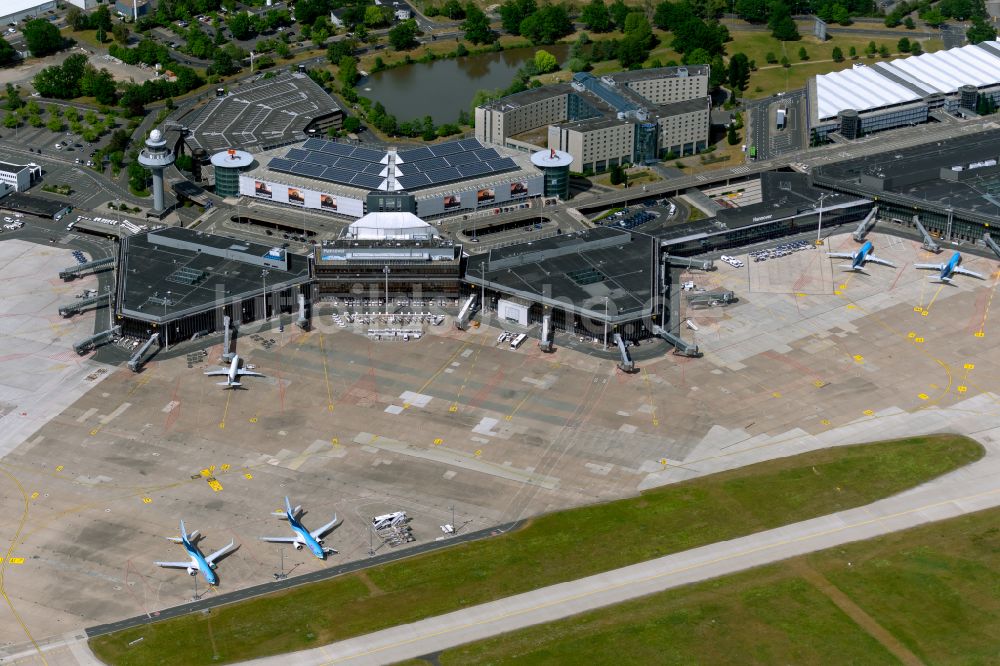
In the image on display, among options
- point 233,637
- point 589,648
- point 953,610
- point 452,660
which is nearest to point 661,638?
point 589,648

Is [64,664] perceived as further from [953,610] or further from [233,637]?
[953,610]

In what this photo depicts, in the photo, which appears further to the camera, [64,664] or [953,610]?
[953,610]

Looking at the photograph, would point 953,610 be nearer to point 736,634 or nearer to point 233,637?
point 736,634

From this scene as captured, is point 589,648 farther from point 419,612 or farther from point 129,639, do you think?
point 129,639

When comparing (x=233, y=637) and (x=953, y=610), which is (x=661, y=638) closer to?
(x=953, y=610)

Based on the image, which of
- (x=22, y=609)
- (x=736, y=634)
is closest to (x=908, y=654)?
(x=736, y=634)

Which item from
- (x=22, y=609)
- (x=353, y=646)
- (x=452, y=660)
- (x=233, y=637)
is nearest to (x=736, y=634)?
(x=452, y=660)
